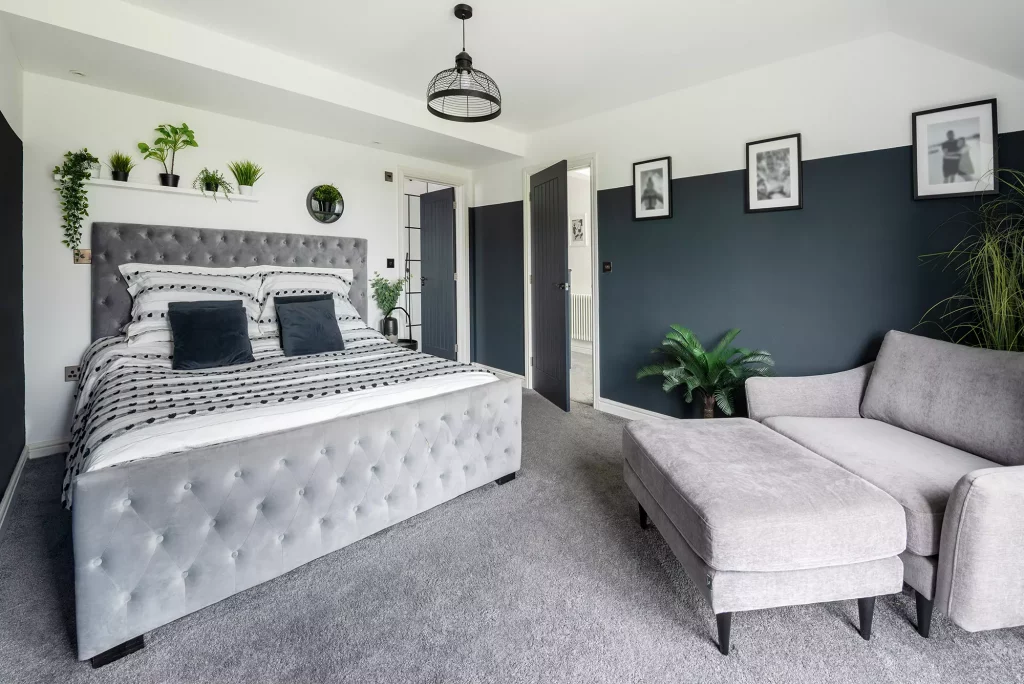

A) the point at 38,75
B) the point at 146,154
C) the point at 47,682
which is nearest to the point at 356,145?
the point at 146,154

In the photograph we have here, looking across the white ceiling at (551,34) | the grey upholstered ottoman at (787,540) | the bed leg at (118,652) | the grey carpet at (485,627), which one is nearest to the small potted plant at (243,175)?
the white ceiling at (551,34)

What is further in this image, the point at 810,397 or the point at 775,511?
the point at 810,397

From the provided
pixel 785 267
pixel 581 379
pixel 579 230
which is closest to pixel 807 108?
pixel 785 267

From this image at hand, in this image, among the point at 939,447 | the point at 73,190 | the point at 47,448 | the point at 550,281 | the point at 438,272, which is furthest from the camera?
the point at 438,272

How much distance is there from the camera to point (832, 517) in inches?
56.4

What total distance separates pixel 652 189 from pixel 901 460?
2.64m

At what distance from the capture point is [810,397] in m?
2.56

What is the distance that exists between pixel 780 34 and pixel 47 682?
4.27 m

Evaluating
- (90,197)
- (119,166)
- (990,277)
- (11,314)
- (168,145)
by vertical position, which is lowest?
(11,314)

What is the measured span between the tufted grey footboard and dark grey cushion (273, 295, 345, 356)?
4.12ft

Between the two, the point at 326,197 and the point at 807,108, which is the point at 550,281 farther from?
the point at 807,108

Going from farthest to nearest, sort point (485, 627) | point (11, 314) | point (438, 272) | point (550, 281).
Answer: point (438, 272), point (550, 281), point (11, 314), point (485, 627)

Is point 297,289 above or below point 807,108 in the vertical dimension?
below

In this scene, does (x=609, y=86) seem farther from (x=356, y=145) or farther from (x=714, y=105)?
(x=356, y=145)
